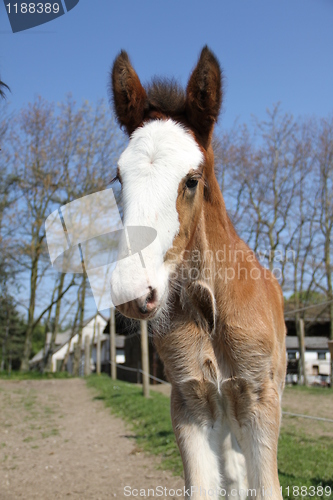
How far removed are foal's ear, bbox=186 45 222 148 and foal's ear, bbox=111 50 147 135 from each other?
0.32 m

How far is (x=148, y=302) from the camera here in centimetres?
209

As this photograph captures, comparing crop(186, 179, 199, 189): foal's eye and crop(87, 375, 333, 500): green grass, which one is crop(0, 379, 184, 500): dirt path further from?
crop(186, 179, 199, 189): foal's eye

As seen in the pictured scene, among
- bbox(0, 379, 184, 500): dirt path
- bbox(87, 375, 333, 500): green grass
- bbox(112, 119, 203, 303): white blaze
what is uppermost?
bbox(112, 119, 203, 303): white blaze

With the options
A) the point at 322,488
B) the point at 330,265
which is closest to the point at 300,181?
the point at 330,265

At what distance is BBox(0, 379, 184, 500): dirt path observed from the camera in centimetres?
499

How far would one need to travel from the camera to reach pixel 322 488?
160 inches

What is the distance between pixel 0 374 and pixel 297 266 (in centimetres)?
1408

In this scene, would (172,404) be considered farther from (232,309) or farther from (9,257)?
(9,257)

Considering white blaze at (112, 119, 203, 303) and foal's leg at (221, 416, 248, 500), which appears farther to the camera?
foal's leg at (221, 416, 248, 500)
